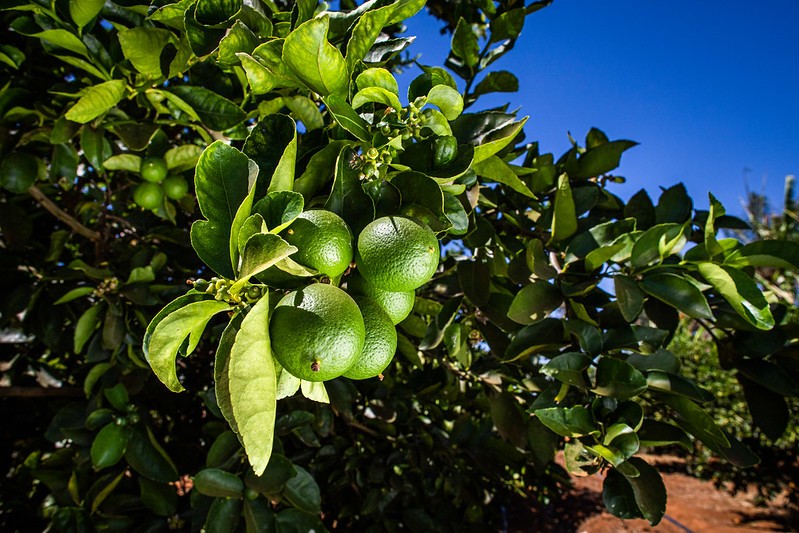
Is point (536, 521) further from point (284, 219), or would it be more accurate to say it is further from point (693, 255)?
point (284, 219)

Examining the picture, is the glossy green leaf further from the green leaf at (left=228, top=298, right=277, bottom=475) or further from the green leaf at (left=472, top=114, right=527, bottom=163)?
the green leaf at (left=472, top=114, right=527, bottom=163)

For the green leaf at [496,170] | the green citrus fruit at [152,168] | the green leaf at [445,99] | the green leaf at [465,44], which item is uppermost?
the green leaf at [465,44]

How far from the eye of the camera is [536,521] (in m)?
5.23

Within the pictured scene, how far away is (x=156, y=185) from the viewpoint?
174 cm

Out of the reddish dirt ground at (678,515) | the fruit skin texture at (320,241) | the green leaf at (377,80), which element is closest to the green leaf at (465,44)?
the green leaf at (377,80)

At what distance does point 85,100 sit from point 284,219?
2.70 feet

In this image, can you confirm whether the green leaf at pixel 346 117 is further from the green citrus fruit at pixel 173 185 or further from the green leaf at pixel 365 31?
the green citrus fruit at pixel 173 185

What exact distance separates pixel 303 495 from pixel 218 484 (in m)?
0.25

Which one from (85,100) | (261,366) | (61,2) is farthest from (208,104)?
(261,366)

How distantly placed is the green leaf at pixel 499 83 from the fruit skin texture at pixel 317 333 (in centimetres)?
100

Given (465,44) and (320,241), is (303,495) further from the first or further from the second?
(465,44)

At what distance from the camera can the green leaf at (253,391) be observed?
551 millimetres

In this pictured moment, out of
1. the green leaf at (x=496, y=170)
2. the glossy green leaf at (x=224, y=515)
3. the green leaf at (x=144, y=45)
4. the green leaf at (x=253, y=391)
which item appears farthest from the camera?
the glossy green leaf at (x=224, y=515)

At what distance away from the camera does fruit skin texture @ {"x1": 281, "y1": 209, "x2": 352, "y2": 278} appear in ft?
2.20
